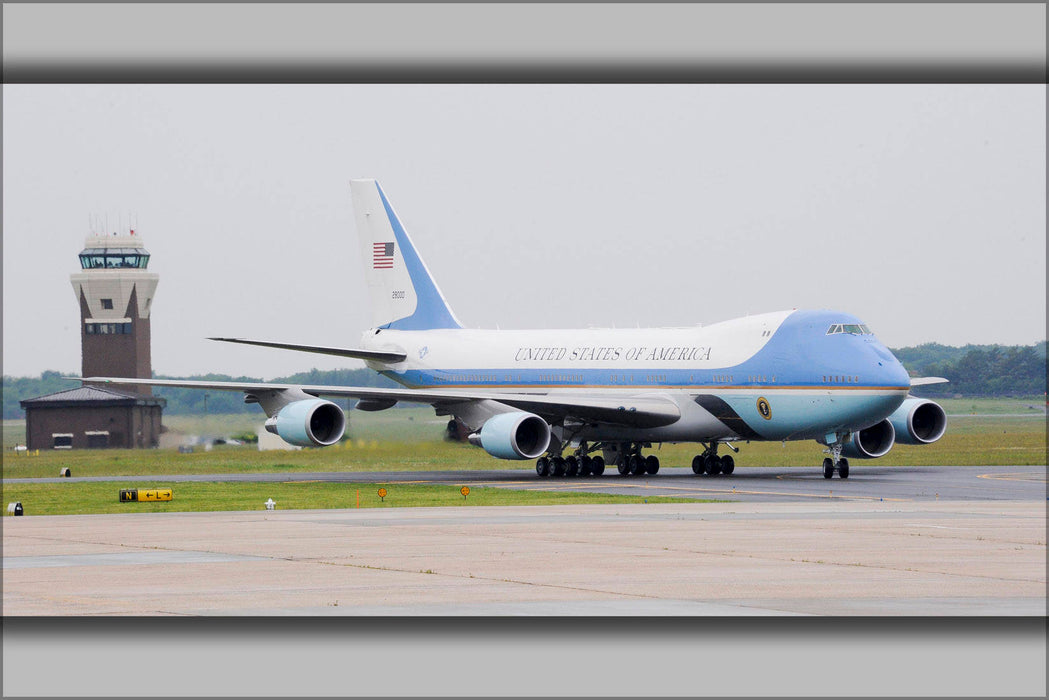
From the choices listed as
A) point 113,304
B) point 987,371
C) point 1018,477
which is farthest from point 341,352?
point 113,304

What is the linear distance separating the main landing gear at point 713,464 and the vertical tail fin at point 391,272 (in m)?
10.6

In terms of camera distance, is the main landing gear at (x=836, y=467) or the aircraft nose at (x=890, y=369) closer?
the aircraft nose at (x=890, y=369)

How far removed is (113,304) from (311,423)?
60695 mm

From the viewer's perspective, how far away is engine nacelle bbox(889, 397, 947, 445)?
41.5m

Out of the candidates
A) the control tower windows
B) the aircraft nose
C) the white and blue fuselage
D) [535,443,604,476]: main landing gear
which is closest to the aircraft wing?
the white and blue fuselage

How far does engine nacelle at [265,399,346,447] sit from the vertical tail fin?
9626 mm

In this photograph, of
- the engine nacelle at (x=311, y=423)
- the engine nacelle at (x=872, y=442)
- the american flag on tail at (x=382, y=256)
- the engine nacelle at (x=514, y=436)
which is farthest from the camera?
the american flag on tail at (x=382, y=256)

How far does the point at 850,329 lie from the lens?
124 ft

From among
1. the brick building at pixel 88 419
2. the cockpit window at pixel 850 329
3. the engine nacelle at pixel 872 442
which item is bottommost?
the engine nacelle at pixel 872 442

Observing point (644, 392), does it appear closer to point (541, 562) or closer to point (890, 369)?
point (890, 369)

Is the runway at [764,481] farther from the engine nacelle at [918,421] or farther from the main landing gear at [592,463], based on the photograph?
the engine nacelle at [918,421]

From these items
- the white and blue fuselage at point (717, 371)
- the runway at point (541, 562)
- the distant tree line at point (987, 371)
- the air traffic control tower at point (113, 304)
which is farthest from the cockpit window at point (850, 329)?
the air traffic control tower at point (113, 304)

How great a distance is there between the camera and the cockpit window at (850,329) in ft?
Answer: 123
